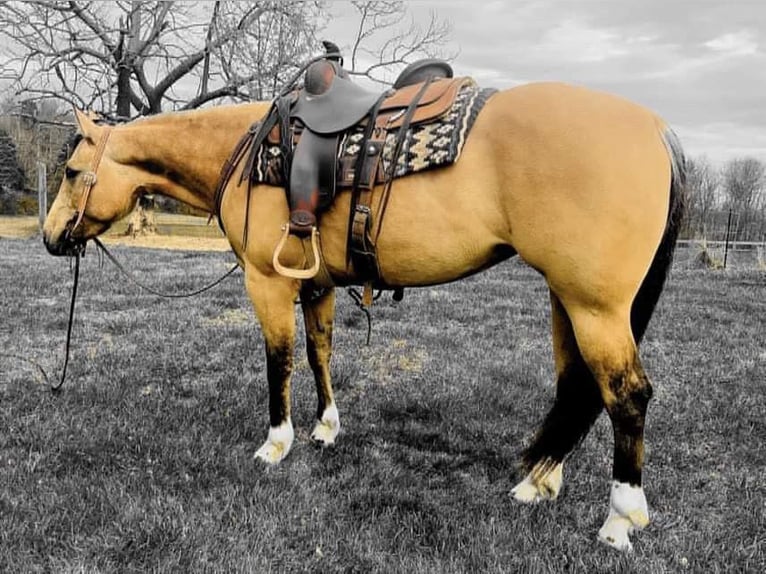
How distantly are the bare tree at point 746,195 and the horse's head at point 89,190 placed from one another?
19097mm

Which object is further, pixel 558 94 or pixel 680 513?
pixel 680 513

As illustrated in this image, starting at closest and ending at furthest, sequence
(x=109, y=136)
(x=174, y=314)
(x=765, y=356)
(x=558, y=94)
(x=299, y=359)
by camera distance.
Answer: (x=558, y=94) → (x=109, y=136) → (x=299, y=359) → (x=765, y=356) → (x=174, y=314)

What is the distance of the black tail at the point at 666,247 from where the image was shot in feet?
8.30

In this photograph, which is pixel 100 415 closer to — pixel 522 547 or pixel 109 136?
pixel 109 136

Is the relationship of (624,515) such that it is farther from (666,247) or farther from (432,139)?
(432,139)

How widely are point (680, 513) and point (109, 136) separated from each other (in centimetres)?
345

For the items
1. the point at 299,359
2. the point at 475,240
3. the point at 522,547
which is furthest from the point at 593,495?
the point at 299,359

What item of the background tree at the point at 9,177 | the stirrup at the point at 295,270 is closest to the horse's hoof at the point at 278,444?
the stirrup at the point at 295,270

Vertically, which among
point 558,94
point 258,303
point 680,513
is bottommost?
point 680,513

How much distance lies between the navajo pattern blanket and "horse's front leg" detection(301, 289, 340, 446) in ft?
3.22

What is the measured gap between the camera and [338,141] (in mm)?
2861

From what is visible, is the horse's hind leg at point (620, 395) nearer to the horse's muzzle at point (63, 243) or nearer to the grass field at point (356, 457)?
the grass field at point (356, 457)

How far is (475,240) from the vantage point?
262cm

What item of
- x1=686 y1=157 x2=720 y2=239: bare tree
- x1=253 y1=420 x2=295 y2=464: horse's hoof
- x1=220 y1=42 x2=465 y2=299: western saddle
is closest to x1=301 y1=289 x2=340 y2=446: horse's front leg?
x1=253 y1=420 x2=295 y2=464: horse's hoof
